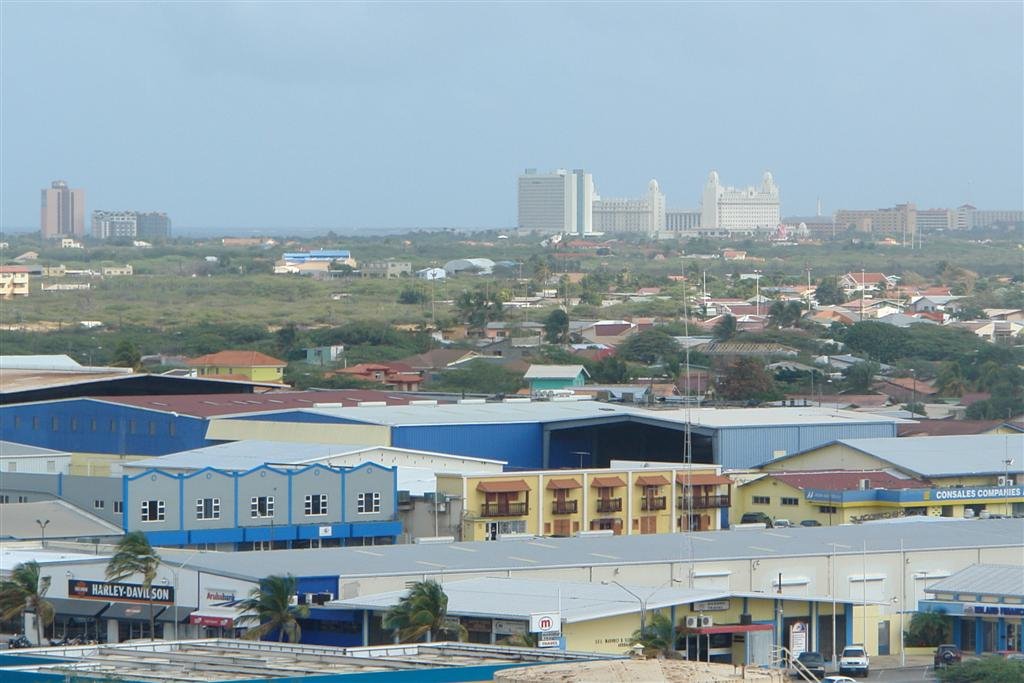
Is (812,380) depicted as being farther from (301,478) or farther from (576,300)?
(576,300)

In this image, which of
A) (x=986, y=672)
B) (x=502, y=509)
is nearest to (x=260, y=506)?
(x=502, y=509)

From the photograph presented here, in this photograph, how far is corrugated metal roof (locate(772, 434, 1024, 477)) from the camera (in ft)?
134

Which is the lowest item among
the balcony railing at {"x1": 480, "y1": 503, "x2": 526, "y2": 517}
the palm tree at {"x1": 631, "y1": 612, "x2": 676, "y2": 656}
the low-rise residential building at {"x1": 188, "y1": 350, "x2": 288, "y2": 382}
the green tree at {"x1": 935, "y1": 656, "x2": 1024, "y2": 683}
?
the green tree at {"x1": 935, "y1": 656, "x2": 1024, "y2": 683}

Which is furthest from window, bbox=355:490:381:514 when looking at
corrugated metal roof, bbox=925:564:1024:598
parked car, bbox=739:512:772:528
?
corrugated metal roof, bbox=925:564:1024:598

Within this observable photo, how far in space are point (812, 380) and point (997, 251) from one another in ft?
408

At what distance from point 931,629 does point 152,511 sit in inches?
486

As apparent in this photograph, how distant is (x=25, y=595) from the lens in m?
27.6

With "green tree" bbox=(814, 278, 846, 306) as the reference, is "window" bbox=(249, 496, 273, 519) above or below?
below

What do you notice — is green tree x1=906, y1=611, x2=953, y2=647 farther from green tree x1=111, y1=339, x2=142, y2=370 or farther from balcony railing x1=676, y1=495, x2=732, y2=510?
green tree x1=111, y1=339, x2=142, y2=370

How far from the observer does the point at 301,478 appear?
36.0 metres

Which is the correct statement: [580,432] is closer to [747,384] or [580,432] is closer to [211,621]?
[211,621]

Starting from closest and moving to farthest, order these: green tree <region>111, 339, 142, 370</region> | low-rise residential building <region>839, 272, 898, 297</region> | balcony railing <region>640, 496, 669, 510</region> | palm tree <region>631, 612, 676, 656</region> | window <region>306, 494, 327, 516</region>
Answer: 1. palm tree <region>631, 612, 676, 656</region>
2. window <region>306, 494, 327, 516</region>
3. balcony railing <region>640, 496, 669, 510</region>
4. green tree <region>111, 339, 142, 370</region>
5. low-rise residential building <region>839, 272, 898, 297</region>

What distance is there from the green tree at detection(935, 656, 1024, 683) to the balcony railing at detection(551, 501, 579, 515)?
42.9 ft

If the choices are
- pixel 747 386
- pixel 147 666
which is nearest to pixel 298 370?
pixel 747 386
